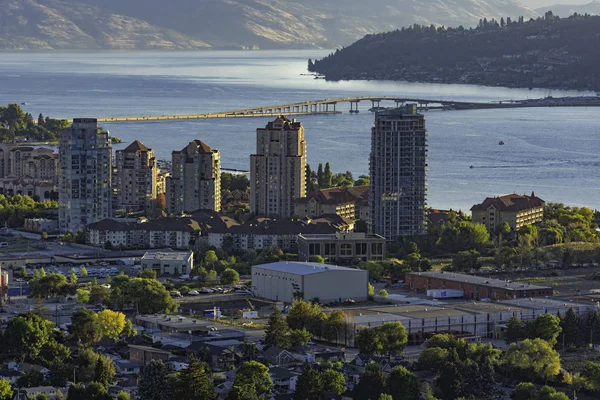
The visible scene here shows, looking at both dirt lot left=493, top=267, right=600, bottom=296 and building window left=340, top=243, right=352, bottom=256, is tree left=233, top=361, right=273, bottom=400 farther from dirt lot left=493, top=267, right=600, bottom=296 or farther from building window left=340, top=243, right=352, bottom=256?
building window left=340, top=243, right=352, bottom=256

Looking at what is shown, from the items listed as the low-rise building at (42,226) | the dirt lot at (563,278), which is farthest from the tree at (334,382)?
the low-rise building at (42,226)

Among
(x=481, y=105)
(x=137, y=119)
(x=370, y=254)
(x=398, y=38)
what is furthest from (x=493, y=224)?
(x=398, y=38)

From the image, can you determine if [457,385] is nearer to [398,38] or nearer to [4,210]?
[4,210]

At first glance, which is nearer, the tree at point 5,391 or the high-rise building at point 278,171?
the tree at point 5,391

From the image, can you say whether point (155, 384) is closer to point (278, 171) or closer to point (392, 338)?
Result: point (392, 338)

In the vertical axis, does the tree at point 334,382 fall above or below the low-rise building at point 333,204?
below

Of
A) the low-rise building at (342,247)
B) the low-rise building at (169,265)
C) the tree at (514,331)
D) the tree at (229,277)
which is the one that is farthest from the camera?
the low-rise building at (342,247)

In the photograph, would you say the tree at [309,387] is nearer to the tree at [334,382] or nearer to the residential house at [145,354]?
the tree at [334,382]
